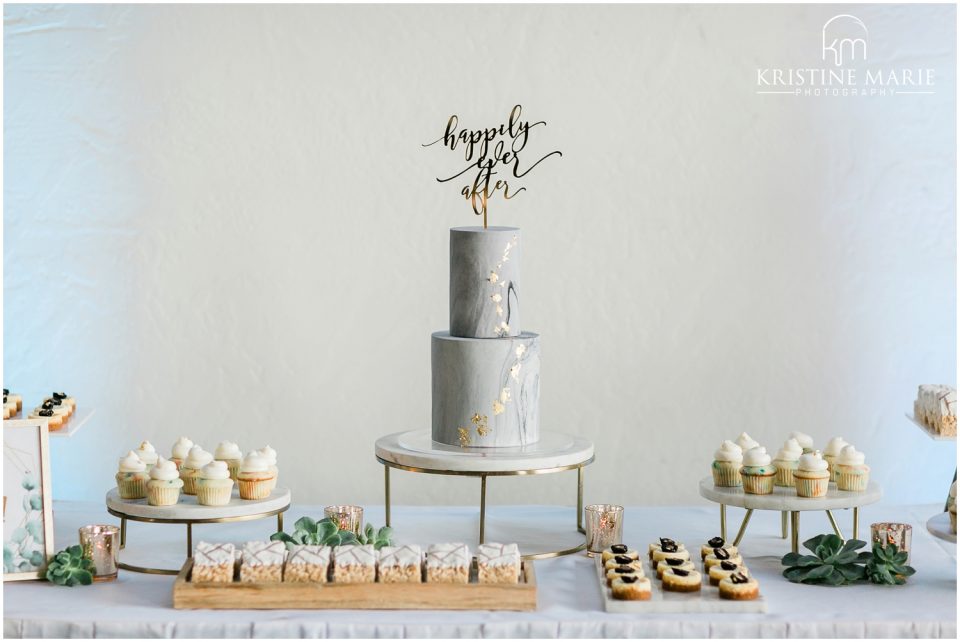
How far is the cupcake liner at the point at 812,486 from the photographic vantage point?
3.04 metres

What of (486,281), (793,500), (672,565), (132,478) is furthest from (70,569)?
(793,500)

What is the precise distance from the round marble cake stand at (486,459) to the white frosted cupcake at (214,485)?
0.42 metres

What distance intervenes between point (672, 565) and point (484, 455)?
557mm

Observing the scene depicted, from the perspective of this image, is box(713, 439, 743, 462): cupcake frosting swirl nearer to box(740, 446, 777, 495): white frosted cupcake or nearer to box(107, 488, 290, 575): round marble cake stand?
box(740, 446, 777, 495): white frosted cupcake

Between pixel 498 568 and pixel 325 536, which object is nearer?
pixel 498 568

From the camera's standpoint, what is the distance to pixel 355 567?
2.69m

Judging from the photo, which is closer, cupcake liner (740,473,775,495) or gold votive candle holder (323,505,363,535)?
cupcake liner (740,473,775,495)

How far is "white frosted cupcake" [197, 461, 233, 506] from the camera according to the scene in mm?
2990

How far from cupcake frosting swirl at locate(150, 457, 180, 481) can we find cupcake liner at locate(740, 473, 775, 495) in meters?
1.42

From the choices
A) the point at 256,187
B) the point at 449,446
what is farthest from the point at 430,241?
the point at 449,446

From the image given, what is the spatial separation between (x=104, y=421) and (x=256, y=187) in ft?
3.32

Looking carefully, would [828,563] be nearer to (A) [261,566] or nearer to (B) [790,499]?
(B) [790,499]

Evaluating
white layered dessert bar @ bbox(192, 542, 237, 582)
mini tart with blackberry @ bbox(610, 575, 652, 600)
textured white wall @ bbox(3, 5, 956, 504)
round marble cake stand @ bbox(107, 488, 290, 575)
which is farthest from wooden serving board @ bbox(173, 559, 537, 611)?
textured white wall @ bbox(3, 5, 956, 504)

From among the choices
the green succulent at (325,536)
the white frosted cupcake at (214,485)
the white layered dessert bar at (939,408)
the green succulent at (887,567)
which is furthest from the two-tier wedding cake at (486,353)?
the white layered dessert bar at (939,408)
